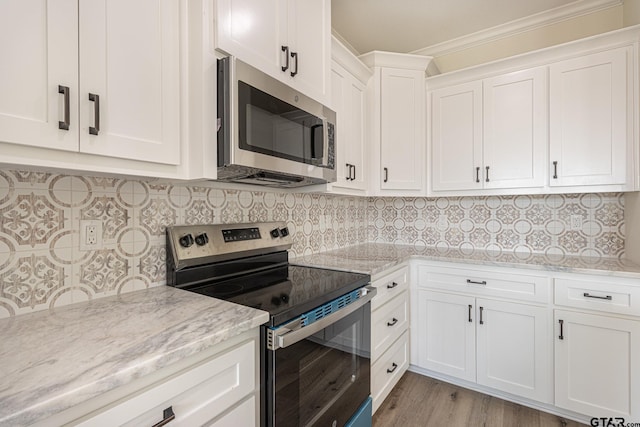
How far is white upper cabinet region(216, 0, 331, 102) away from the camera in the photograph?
3.88 ft

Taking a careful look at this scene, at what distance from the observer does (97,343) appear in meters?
0.78

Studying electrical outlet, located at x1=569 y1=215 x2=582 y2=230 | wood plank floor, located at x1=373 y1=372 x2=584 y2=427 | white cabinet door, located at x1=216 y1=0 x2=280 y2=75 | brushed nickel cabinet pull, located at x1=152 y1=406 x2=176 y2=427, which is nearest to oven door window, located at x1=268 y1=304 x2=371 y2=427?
brushed nickel cabinet pull, located at x1=152 y1=406 x2=176 y2=427

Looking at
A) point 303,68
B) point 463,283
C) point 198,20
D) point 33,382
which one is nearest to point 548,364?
point 463,283

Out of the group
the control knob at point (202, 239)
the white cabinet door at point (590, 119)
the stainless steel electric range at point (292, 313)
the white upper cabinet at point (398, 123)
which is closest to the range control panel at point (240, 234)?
the stainless steel electric range at point (292, 313)

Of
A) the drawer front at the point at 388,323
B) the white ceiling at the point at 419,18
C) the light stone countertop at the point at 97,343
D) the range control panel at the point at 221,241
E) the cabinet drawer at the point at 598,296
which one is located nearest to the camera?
the light stone countertop at the point at 97,343

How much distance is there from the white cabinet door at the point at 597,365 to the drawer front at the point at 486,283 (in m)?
0.16

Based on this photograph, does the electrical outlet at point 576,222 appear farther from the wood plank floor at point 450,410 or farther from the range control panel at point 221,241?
the range control panel at point 221,241

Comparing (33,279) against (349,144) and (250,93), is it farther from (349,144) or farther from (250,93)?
(349,144)

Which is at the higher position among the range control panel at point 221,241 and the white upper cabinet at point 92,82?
the white upper cabinet at point 92,82

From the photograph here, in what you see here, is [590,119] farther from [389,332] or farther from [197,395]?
[197,395]

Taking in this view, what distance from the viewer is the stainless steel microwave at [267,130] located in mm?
1123

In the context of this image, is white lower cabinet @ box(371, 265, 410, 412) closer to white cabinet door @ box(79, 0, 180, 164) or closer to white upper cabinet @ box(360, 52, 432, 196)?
white upper cabinet @ box(360, 52, 432, 196)

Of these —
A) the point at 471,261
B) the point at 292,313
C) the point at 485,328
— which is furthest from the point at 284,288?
the point at 485,328

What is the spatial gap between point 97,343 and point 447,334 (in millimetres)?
2104
